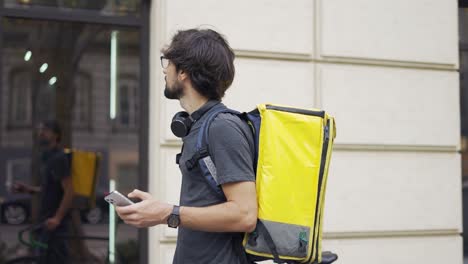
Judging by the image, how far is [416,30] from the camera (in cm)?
518

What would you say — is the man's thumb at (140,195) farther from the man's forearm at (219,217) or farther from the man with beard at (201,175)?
the man's forearm at (219,217)

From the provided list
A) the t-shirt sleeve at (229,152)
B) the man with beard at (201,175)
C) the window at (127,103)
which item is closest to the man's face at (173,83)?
the man with beard at (201,175)

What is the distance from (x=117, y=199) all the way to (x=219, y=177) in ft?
1.19

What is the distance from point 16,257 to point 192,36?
13.2ft

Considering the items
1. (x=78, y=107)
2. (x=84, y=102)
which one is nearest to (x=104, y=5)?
(x=84, y=102)

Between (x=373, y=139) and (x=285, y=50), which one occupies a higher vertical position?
(x=285, y=50)

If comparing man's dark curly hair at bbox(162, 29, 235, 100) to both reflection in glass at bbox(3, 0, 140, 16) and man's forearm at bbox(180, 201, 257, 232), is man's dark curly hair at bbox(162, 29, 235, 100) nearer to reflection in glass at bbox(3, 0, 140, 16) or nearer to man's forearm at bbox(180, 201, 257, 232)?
man's forearm at bbox(180, 201, 257, 232)

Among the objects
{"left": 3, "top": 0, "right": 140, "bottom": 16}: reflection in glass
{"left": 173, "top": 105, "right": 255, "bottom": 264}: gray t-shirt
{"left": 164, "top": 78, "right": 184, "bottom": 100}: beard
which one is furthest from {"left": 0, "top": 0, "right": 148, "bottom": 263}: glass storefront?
{"left": 173, "top": 105, "right": 255, "bottom": 264}: gray t-shirt

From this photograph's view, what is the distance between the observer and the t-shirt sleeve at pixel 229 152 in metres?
2.29

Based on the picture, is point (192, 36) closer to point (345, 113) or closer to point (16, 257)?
point (345, 113)

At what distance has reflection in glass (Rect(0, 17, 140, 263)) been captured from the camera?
5.92 metres

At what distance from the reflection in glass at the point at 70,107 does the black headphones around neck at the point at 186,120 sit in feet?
8.20

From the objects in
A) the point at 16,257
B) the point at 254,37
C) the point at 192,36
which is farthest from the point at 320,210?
the point at 16,257

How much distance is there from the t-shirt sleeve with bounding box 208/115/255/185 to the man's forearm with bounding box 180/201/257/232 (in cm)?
10
